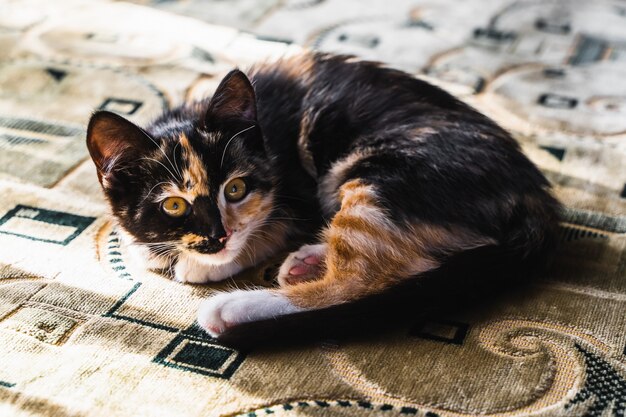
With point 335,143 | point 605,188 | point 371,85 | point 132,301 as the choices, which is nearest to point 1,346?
point 132,301

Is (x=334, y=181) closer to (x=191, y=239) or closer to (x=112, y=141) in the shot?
(x=191, y=239)

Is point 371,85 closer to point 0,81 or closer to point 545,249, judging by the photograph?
point 545,249

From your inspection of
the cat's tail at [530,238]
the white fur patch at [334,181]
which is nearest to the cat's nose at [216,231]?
the white fur patch at [334,181]

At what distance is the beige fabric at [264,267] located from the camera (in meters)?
1.00

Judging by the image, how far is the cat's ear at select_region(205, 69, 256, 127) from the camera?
1.22 meters

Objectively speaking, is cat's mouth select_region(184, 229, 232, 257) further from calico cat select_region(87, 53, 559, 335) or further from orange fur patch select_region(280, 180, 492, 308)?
orange fur patch select_region(280, 180, 492, 308)

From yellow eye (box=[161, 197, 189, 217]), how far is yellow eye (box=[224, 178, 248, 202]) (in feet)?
0.25

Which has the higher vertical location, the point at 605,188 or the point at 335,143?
the point at 335,143

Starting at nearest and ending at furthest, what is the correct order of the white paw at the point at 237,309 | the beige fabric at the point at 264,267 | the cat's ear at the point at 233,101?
the beige fabric at the point at 264,267
the white paw at the point at 237,309
the cat's ear at the point at 233,101

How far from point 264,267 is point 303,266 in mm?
98

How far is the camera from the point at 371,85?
4.62 ft

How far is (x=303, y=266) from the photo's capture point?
1.26 m

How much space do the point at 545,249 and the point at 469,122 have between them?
0.26m

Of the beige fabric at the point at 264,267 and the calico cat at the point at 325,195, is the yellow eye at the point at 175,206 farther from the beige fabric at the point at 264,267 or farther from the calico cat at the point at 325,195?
the beige fabric at the point at 264,267
